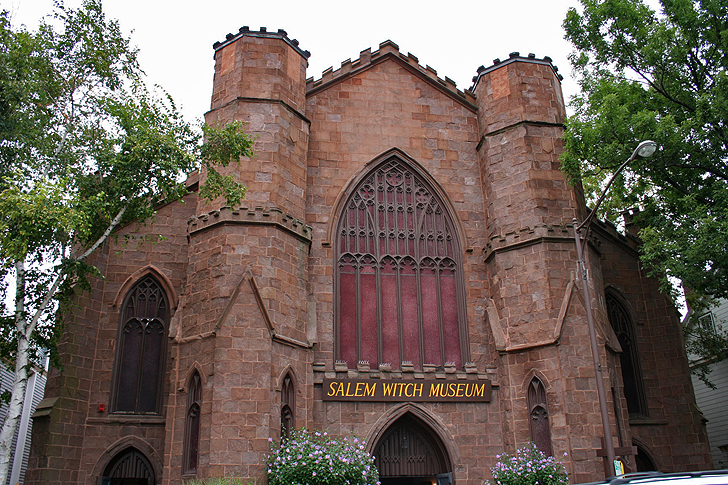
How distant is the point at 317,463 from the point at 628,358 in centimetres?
1099

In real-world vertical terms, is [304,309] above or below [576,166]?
below

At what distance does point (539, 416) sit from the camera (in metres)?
15.9

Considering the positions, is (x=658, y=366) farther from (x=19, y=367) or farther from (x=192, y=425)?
(x=19, y=367)

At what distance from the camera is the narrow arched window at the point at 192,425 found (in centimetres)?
1437

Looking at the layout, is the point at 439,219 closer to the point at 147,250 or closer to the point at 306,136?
the point at 306,136

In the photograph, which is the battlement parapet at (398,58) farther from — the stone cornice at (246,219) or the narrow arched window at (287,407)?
the narrow arched window at (287,407)

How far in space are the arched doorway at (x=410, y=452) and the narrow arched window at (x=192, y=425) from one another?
4.41 m

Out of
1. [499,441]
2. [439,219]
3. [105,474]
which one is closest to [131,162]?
[105,474]

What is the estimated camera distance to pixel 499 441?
53.2 feet

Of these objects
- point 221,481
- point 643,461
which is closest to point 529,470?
point 643,461

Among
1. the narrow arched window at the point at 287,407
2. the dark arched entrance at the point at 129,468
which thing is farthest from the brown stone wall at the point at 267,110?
the dark arched entrance at the point at 129,468

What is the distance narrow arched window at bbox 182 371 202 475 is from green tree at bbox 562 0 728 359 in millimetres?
10927

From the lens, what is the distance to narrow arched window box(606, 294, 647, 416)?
19000 millimetres

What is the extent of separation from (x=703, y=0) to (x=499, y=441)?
496 inches
